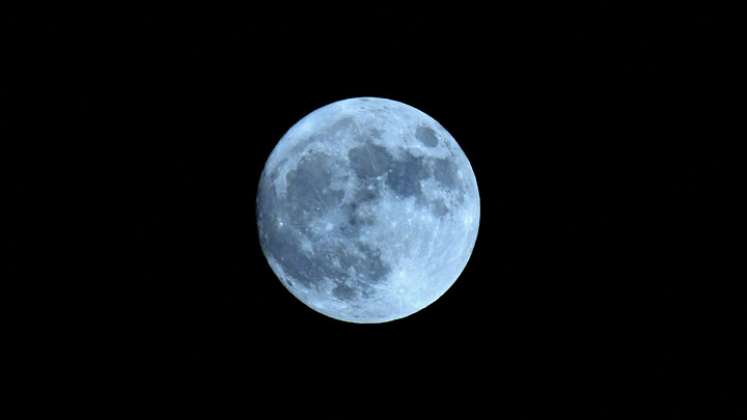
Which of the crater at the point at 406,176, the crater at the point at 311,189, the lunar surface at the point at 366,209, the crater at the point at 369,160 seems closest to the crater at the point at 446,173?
the lunar surface at the point at 366,209

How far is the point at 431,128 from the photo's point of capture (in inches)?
143

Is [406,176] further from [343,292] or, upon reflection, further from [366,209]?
[343,292]

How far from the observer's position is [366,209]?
316 centimetres

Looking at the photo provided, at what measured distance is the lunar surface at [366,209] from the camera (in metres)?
3.19

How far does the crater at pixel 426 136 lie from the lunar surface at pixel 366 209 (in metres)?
0.01

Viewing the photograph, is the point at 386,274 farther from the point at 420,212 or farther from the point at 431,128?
the point at 431,128

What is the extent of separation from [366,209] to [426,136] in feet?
2.60

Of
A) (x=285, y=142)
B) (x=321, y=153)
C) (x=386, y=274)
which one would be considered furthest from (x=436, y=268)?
(x=285, y=142)

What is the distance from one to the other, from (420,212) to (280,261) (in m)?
1.14

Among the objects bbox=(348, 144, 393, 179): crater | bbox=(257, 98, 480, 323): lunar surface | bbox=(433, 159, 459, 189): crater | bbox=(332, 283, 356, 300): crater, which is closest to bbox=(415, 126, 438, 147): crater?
bbox=(257, 98, 480, 323): lunar surface

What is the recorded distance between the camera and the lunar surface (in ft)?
10.5

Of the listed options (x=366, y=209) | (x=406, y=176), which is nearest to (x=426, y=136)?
(x=406, y=176)

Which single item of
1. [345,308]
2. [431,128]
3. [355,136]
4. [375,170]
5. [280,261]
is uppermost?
[431,128]

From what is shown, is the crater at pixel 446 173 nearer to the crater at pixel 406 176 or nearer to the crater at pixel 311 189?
the crater at pixel 406 176
